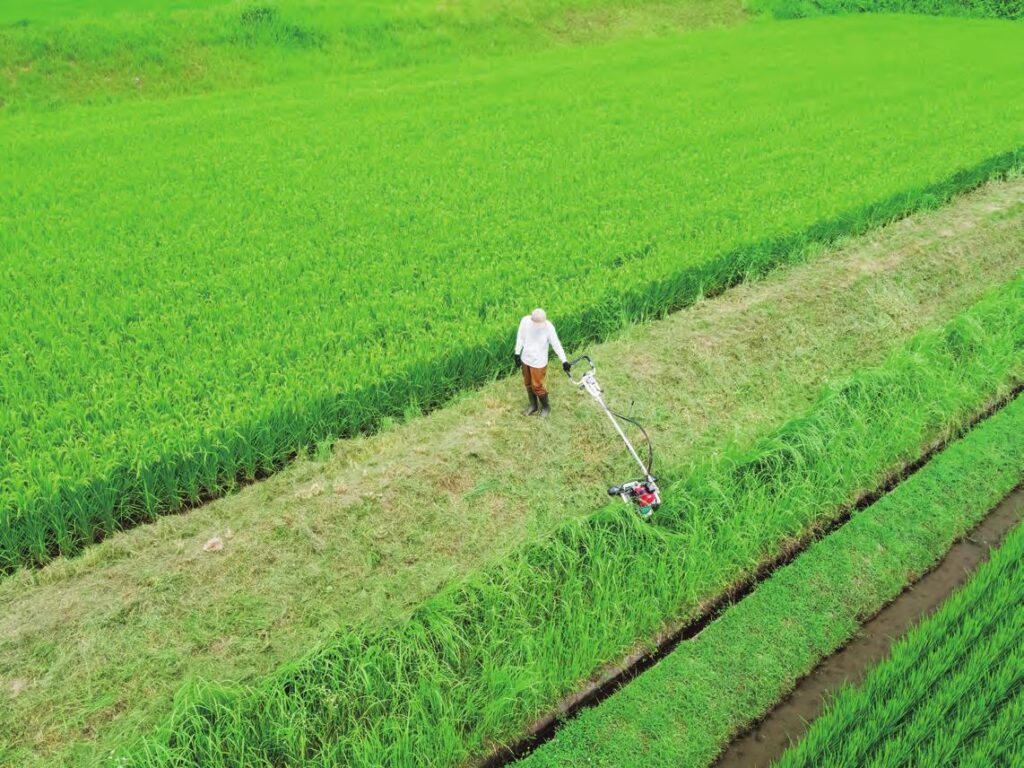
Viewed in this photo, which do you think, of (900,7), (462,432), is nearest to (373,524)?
(462,432)

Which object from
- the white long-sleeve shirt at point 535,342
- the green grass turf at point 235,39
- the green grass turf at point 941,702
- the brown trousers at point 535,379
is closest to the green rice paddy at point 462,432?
the green grass turf at point 941,702

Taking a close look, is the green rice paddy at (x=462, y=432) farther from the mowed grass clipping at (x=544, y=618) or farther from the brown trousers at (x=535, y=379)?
the brown trousers at (x=535, y=379)

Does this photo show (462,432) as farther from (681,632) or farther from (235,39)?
(235,39)

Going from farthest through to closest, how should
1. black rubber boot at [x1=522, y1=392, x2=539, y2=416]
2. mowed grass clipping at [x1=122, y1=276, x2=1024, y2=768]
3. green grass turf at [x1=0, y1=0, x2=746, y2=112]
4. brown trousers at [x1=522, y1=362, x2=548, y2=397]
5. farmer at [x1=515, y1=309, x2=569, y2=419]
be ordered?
green grass turf at [x1=0, y1=0, x2=746, y2=112]
black rubber boot at [x1=522, y1=392, x2=539, y2=416]
brown trousers at [x1=522, y1=362, x2=548, y2=397]
farmer at [x1=515, y1=309, x2=569, y2=419]
mowed grass clipping at [x1=122, y1=276, x2=1024, y2=768]

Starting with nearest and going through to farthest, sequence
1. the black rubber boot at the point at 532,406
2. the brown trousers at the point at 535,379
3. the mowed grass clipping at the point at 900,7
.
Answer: the brown trousers at the point at 535,379
the black rubber boot at the point at 532,406
the mowed grass clipping at the point at 900,7

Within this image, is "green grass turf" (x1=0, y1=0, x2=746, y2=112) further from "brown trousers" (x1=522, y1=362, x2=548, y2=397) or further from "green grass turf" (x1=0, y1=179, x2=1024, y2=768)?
"brown trousers" (x1=522, y1=362, x2=548, y2=397)

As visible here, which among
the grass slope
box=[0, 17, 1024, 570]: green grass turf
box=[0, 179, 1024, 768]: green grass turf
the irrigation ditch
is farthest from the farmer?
the grass slope
